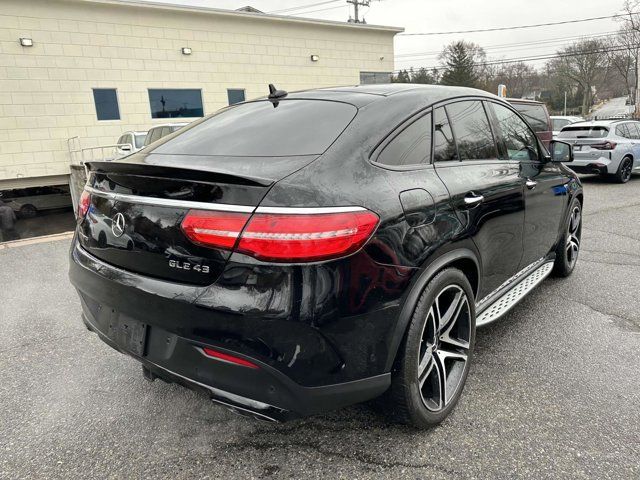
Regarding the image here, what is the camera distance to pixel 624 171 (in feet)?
36.5

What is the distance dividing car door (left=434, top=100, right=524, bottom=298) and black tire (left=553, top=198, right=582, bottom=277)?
4.14ft

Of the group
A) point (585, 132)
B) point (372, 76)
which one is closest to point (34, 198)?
point (372, 76)

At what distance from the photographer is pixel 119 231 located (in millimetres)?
2023

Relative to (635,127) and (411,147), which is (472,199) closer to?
(411,147)

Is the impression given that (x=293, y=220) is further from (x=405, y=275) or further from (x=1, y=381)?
(x=1, y=381)

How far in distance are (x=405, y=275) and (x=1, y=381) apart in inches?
106

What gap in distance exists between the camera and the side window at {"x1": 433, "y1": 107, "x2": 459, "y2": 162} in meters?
2.45

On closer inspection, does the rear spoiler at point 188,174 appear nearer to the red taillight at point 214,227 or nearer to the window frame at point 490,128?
the red taillight at point 214,227

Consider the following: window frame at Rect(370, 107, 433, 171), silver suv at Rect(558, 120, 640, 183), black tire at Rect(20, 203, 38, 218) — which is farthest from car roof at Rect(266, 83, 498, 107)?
black tire at Rect(20, 203, 38, 218)

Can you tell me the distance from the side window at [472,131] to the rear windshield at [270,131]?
74 cm

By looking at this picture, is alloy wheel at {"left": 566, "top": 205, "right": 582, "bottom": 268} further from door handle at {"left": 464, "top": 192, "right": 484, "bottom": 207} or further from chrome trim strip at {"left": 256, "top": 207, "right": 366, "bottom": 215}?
chrome trim strip at {"left": 256, "top": 207, "right": 366, "bottom": 215}

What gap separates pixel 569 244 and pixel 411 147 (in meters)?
2.91

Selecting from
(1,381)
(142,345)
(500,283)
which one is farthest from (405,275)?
(1,381)

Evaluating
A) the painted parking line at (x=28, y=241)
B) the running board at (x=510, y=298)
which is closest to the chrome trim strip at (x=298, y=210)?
the running board at (x=510, y=298)
